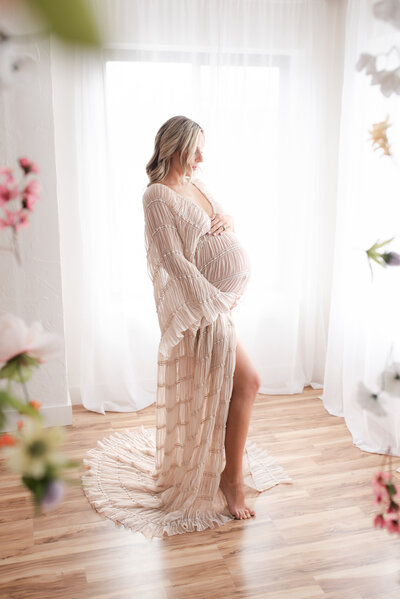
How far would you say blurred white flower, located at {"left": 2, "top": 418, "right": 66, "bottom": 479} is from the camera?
275 millimetres

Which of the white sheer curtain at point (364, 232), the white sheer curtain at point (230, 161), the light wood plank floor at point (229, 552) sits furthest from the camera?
the white sheer curtain at point (230, 161)

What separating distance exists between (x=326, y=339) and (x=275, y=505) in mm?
1500

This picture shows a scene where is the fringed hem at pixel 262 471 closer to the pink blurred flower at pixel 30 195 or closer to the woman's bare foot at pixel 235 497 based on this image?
the woman's bare foot at pixel 235 497

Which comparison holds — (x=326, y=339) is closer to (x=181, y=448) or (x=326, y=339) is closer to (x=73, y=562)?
(x=181, y=448)

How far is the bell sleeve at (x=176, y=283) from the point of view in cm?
203

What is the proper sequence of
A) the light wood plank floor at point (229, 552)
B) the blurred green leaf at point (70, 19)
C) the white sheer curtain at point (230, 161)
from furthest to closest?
the white sheer curtain at point (230, 161)
the light wood plank floor at point (229, 552)
the blurred green leaf at point (70, 19)

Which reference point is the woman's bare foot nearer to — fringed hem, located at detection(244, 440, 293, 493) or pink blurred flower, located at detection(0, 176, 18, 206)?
fringed hem, located at detection(244, 440, 293, 493)

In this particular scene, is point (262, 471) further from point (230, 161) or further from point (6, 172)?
point (6, 172)

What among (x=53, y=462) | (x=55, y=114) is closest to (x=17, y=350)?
(x=53, y=462)

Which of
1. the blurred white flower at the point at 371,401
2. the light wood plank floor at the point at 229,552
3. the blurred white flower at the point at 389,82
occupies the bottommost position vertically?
the light wood plank floor at the point at 229,552

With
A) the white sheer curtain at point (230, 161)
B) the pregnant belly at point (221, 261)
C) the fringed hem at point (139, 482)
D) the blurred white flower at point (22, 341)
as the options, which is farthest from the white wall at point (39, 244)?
the blurred white flower at point (22, 341)

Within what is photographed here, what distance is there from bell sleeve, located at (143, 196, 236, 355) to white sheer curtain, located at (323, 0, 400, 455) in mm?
962

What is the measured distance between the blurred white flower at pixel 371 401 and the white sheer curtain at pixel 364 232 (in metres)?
2.14

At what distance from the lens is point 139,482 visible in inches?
94.8
